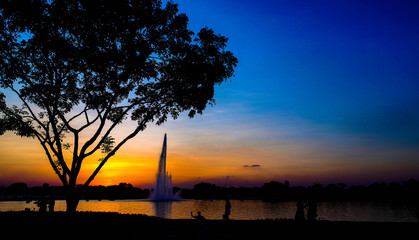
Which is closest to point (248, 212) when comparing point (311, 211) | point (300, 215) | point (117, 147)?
point (311, 211)

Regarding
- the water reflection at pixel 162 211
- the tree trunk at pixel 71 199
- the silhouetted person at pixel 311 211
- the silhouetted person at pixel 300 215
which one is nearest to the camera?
the tree trunk at pixel 71 199

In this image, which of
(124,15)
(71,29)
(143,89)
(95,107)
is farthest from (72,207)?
(124,15)

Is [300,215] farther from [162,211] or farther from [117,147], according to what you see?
[162,211]

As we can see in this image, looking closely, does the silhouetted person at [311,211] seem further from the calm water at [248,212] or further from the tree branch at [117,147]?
the calm water at [248,212]

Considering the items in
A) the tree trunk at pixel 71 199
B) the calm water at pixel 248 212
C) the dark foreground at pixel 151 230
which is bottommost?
the calm water at pixel 248 212

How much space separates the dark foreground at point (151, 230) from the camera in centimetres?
1424

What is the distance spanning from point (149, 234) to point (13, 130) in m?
15.5

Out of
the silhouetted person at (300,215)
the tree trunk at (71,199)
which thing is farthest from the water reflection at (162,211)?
the silhouetted person at (300,215)

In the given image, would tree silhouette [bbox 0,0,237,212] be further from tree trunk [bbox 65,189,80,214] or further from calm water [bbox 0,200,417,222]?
calm water [bbox 0,200,417,222]

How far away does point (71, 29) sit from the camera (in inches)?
708

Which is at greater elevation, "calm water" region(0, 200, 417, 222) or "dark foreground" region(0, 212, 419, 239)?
"dark foreground" region(0, 212, 419, 239)

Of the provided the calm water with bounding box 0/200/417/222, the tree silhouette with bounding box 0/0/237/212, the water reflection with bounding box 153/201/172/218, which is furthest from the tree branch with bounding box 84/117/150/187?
the water reflection with bounding box 153/201/172/218

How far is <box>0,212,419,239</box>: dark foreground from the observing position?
14242mm

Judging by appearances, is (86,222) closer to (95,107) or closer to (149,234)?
(149,234)
